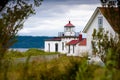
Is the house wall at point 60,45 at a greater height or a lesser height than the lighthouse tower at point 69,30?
lesser

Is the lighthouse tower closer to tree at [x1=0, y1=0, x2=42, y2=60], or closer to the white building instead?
the white building

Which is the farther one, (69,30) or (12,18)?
(69,30)

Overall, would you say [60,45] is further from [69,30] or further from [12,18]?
[12,18]

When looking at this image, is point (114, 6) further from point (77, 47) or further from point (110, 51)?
point (77, 47)

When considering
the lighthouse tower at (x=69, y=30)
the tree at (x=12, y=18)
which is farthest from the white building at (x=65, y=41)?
the tree at (x=12, y=18)

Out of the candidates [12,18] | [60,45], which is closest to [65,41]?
[60,45]

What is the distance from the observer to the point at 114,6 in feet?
58.3

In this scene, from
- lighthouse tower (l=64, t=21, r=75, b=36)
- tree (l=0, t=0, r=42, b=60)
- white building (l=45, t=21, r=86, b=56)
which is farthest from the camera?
lighthouse tower (l=64, t=21, r=75, b=36)

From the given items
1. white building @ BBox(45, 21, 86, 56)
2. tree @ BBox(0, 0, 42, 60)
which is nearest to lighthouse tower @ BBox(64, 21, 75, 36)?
white building @ BBox(45, 21, 86, 56)

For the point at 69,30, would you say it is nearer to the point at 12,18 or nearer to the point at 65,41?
the point at 65,41

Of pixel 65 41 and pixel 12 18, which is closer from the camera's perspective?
pixel 12 18

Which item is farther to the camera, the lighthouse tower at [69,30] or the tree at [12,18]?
the lighthouse tower at [69,30]

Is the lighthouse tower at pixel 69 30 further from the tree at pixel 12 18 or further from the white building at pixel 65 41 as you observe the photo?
the tree at pixel 12 18

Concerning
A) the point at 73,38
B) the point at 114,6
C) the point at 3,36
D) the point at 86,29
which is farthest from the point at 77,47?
the point at 3,36
